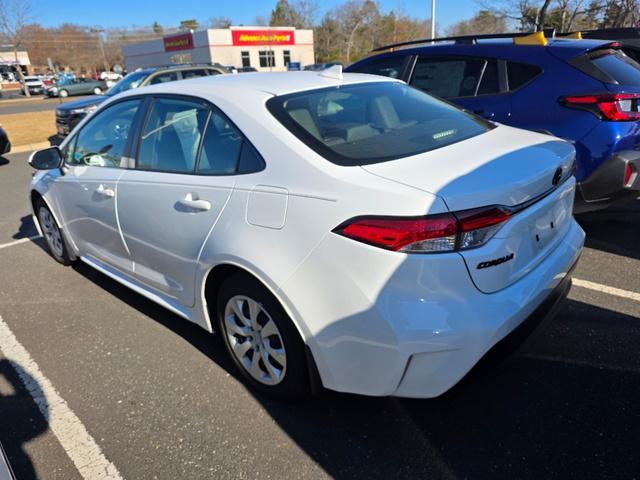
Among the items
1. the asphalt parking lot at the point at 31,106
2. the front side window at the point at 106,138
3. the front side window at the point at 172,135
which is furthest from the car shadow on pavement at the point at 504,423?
the asphalt parking lot at the point at 31,106

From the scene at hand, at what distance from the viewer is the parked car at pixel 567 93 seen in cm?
372

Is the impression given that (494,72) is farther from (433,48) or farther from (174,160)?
(174,160)

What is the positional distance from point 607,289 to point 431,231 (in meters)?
2.40

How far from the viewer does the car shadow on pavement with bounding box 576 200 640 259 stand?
14.0ft

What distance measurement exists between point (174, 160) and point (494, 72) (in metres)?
3.11

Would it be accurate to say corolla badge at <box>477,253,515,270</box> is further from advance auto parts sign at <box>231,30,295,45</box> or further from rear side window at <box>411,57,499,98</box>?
advance auto parts sign at <box>231,30,295,45</box>

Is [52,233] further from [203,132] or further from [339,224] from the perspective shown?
[339,224]

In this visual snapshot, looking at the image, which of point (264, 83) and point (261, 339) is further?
point (264, 83)

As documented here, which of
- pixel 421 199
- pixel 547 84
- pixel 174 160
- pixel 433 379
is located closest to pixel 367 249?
pixel 421 199

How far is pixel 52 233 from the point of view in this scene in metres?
4.54

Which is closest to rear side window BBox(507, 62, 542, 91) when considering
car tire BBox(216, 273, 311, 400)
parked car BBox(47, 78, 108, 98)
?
car tire BBox(216, 273, 311, 400)

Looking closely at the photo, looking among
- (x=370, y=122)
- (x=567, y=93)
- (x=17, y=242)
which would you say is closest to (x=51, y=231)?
(x=17, y=242)

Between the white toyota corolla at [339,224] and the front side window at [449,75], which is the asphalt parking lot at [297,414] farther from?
the front side window at [449,75]

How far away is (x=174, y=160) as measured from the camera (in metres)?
2.92
